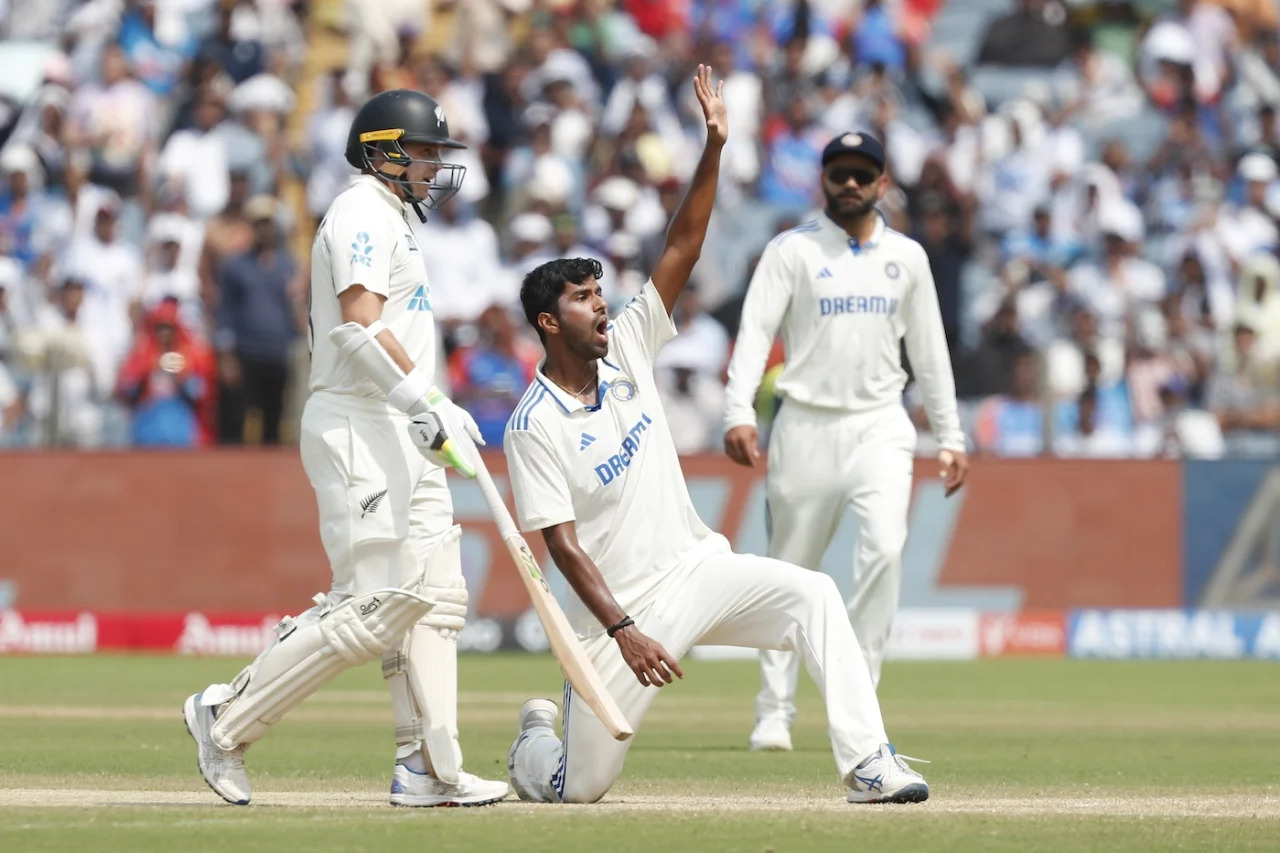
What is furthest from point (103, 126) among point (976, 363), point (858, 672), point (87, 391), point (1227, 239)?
point (858, 672)

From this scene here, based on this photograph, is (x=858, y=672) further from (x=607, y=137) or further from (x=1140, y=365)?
(x=607, y=137)

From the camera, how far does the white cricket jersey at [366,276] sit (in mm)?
6316

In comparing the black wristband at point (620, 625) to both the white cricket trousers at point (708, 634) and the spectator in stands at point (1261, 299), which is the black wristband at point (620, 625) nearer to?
the white cricket trousers at point (708, 634)

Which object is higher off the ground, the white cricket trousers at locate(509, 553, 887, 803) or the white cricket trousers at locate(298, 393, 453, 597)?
the white cricket trousers at locate(298, 393, 453, 597)

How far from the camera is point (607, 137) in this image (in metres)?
18.2

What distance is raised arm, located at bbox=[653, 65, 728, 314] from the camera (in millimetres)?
6574

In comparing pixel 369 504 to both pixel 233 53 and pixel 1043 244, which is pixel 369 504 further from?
pixel 233 53

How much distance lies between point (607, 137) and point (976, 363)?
416 cm

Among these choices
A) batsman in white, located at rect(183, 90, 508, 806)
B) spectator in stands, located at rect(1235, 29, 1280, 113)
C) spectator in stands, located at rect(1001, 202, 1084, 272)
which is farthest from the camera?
spectator in stands, located at rect(1235, 29, 1280, 113)

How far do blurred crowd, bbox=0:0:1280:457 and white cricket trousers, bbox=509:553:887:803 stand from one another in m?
7.69

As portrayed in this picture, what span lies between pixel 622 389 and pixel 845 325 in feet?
8.01

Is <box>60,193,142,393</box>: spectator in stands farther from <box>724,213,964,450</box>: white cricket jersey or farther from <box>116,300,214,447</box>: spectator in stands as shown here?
<box>724,213,964,450</box>: white cricket jersey

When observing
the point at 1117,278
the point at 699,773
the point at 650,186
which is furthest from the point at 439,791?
the point at 1117,278

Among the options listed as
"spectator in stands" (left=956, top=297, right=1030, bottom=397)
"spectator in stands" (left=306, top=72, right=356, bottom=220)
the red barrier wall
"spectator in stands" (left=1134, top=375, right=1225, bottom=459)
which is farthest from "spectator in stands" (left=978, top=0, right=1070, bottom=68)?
"spectator in stands" (left=306, top=72, right=356, bottom=220)
